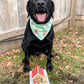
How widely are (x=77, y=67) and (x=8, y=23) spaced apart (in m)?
2.17

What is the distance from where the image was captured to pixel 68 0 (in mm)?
5051

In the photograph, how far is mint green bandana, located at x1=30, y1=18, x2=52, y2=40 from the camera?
262 cm

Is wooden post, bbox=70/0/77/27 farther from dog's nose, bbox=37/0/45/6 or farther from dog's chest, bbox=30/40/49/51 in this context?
dog's nose, bbox=37/0/45/6

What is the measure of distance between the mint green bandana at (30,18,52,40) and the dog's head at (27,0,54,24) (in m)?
0.09

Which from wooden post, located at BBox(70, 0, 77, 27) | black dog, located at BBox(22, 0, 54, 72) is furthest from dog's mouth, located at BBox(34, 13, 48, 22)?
wooden post, located at BBox(70, 0, 77, 27)

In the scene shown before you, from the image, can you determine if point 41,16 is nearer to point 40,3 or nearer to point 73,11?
point 40,3

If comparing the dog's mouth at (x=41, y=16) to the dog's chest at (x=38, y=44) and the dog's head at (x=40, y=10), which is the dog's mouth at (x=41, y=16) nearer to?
the dog's head at (x=40, y=10)

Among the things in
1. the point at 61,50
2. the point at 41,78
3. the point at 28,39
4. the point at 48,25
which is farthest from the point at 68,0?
the point at 41,78

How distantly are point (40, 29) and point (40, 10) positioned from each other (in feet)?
1.61

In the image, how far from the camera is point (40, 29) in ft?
8.88

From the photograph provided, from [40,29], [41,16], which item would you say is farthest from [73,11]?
[41,16]

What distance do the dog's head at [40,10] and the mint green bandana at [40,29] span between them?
0.29 feet

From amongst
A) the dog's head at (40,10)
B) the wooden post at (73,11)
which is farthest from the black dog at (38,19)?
the wooden post at (73,11)

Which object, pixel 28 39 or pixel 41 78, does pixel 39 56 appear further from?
pixel 41 78
